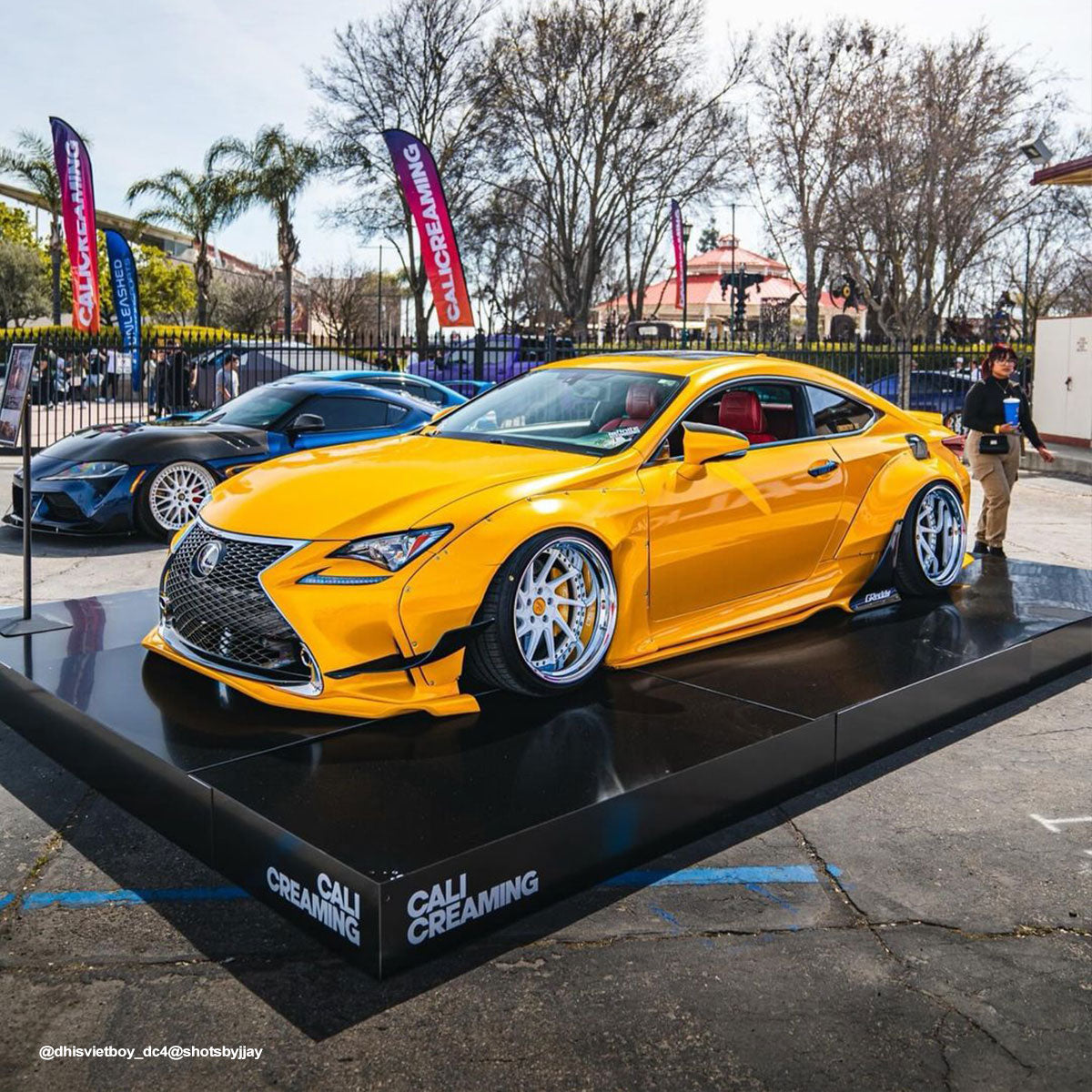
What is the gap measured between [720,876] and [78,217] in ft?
79.0

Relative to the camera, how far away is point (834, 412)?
620 centimetres

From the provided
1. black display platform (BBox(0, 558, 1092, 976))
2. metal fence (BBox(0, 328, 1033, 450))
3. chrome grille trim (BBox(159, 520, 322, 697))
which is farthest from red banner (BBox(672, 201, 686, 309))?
chrome grille trim (BBox(159, 520, 322, 697))

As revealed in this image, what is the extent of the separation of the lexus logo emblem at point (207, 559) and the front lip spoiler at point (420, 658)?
713 millimetres

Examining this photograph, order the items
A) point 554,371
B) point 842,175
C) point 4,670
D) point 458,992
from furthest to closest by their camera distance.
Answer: point 842,175 → point 554,371 → point 4,670 → point 458,992

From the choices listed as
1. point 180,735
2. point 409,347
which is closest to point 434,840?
point 180,735

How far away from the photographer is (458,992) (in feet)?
10.4

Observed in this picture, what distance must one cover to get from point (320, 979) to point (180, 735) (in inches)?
49.9

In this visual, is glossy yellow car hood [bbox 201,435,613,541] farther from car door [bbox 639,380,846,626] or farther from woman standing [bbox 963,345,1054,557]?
woman standing [bbox 963,345,1054,557]

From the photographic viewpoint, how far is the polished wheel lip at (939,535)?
6488 mm

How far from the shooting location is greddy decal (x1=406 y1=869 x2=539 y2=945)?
3.19m

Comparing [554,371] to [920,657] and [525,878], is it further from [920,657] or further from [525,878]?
[525,878]

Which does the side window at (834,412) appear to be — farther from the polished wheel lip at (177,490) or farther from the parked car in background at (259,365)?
the parked car in background at (259,365)

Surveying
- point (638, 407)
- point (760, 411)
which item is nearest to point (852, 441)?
point (760, 411)

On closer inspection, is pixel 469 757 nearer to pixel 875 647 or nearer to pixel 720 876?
pixel 720 876
